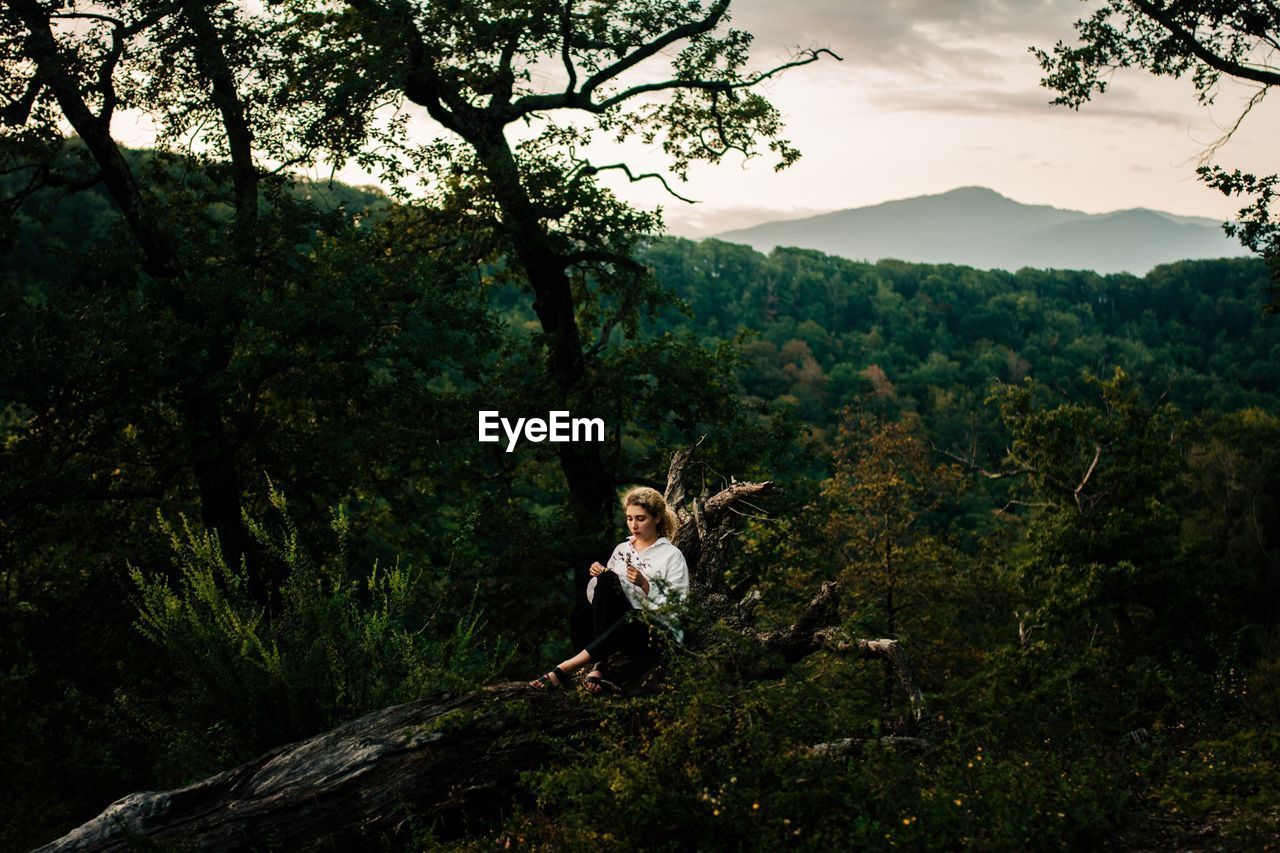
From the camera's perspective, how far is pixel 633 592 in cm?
570

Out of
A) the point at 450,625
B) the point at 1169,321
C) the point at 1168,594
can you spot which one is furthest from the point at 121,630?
the point at 1169,321

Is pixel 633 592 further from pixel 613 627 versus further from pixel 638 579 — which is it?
pixel 613 627

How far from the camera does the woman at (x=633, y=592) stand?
17.9 feet

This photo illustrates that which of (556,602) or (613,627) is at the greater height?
(613,627)

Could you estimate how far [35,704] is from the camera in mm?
9898

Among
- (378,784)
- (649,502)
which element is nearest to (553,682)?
(378,784)

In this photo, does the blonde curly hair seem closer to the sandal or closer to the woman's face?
the woman's face

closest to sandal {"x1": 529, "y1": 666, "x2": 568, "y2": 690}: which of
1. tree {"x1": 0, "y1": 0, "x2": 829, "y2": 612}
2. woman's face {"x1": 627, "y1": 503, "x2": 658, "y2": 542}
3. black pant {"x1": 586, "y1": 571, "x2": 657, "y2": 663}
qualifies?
black pant {"x1": 586, "y1": 571, "x2": 657, "y2": 663}

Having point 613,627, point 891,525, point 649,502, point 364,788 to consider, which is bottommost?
point 891,525

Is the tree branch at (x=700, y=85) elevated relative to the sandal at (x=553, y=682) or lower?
elevated

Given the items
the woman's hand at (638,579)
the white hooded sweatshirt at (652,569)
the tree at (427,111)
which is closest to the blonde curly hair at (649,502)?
the white hooded sweatshirt at (652,569)

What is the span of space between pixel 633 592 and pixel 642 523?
54 centimetres

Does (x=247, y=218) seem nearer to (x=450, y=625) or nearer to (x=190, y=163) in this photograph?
(x=190, y=163)

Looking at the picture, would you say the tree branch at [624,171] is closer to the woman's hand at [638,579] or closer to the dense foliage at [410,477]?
the dense foliage at [410,477]
